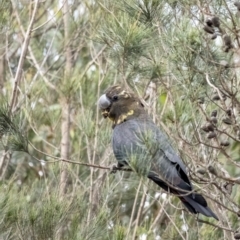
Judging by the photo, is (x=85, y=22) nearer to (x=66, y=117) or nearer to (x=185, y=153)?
(x=66, y=117)

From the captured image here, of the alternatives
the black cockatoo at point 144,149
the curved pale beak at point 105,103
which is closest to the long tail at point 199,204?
the black cockatoo at point 144,149

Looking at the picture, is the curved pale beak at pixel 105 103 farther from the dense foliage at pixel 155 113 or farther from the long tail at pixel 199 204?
the long tail at pixel 199 204

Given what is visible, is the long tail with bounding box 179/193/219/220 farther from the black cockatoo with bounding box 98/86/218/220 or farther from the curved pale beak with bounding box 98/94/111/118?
the curved pale beak with bounding box 98/94/111/118

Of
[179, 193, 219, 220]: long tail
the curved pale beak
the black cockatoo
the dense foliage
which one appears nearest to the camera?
the black cockatoo

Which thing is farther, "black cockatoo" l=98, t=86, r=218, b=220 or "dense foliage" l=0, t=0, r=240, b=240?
"dense foliage" l=0, t=0, r=240, b=240

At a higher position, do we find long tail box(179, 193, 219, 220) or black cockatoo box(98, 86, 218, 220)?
black cockatoo box(98, 86, 218, 220)

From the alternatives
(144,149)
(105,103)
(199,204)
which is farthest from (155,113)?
(144,149)

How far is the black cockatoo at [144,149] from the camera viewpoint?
225 centimetres

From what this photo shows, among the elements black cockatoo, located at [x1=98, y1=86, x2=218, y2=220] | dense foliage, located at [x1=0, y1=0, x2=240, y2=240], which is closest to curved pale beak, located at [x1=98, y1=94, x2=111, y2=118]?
black cockatoo, located at [x1=98, y1=86, x2=218, y2=220]

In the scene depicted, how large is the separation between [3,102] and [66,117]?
1.24m

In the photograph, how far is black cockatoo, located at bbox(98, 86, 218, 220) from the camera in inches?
88.6

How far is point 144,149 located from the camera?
228 centimetres

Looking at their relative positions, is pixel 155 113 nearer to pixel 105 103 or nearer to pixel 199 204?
pixel 105 103

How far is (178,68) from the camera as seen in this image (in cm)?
259
